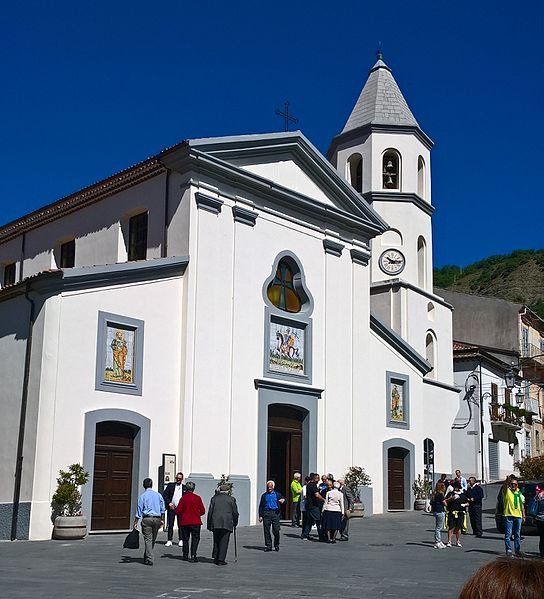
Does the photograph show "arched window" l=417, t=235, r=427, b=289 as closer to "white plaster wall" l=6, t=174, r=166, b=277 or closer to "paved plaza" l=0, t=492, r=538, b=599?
"white plaster wall" l=6, t=174, r=166, b=277

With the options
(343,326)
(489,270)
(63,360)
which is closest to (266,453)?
(343,326)

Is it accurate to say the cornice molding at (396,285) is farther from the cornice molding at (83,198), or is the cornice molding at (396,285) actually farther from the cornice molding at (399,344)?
the cornice molding at (83,198)

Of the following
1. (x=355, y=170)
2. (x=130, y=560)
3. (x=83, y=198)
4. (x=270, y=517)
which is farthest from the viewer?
(x=355, y=170)

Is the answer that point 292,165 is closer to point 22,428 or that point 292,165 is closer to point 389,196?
point 389,196

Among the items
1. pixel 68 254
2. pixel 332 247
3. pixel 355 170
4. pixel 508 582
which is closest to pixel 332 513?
pixel 332 247

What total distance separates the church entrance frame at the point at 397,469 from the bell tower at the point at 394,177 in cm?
774

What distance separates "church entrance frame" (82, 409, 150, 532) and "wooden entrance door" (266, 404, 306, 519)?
4.56 m

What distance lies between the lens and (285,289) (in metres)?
25.2

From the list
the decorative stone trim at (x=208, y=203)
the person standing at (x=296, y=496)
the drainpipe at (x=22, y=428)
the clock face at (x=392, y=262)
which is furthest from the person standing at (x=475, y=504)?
the clock face at (x=392, y=262)

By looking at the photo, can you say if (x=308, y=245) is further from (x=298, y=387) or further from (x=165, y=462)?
(x=165, y=462)

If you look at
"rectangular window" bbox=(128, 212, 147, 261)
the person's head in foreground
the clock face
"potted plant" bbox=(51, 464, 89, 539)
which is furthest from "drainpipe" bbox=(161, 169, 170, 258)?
the person's head in foreground

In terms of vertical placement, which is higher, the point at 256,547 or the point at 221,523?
the point at 221,523

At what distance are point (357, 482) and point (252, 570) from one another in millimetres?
12721

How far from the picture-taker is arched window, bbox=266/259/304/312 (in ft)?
81.5
